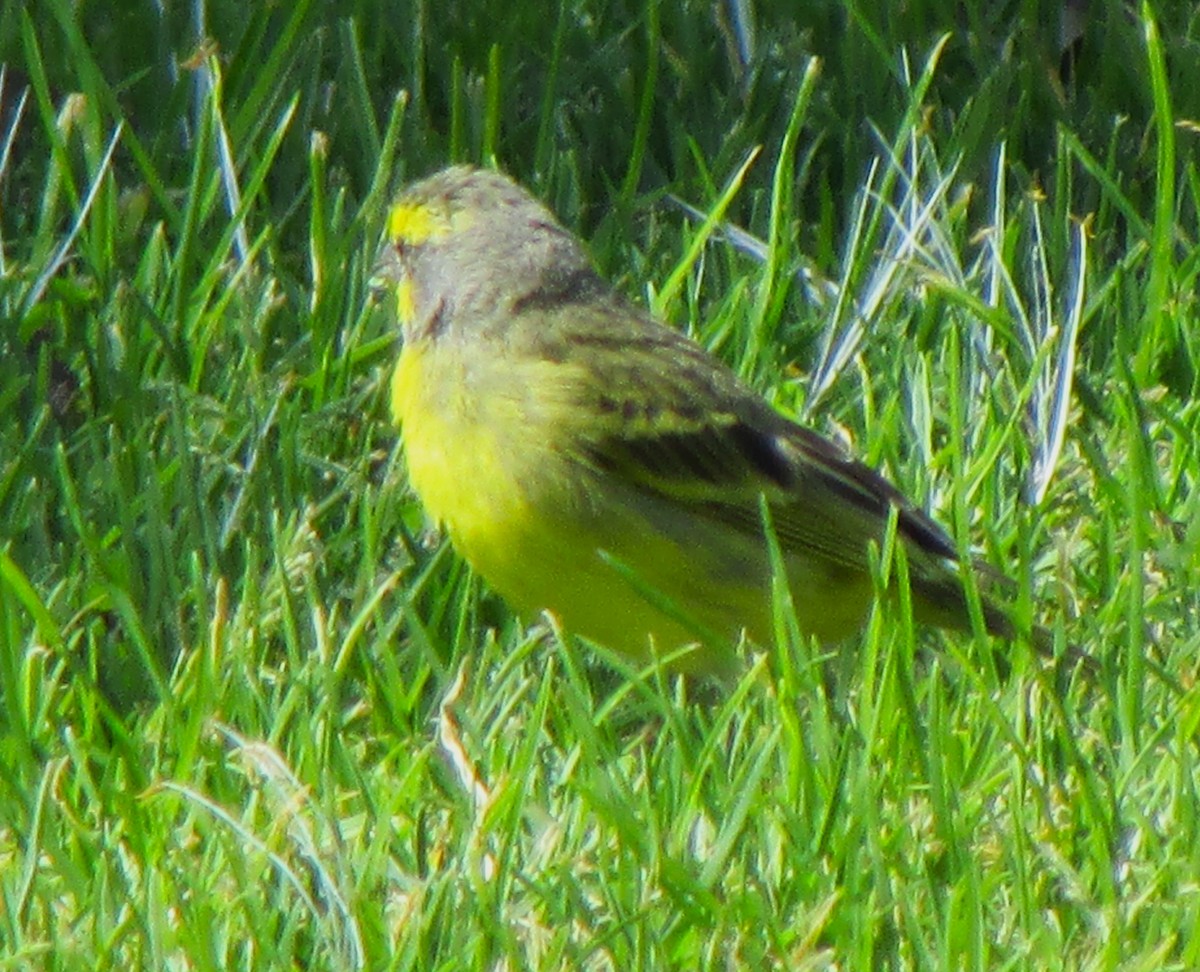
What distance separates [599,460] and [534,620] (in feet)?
0.89

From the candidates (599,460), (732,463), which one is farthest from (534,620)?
(732,463)

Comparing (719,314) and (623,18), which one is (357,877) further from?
(623,18)

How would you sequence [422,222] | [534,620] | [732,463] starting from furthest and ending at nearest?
[422,222], [732,463], [534,620]

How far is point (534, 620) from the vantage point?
3982mm

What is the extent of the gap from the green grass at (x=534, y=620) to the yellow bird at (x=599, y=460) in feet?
0.35

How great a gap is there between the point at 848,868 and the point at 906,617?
42 centimetres

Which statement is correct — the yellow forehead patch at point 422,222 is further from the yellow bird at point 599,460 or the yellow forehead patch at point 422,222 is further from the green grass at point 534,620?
the green grass at point 534,620

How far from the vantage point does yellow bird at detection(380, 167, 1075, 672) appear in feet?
12.5

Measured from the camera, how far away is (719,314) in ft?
15.6

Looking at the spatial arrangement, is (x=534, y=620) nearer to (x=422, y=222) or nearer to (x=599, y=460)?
(x=599, y=460)

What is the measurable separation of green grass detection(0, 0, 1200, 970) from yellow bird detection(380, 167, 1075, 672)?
0.35 feet

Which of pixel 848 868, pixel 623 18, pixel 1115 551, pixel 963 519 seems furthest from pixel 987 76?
pixel 848 868

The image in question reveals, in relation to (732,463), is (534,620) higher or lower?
lower

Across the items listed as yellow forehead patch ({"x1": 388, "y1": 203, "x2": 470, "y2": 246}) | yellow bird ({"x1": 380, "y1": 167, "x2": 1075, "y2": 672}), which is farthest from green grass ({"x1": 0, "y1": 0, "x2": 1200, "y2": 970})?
yellow forehead patch ({"x1": 388, "y1": 203, "x2": 470, "y2": 246})
